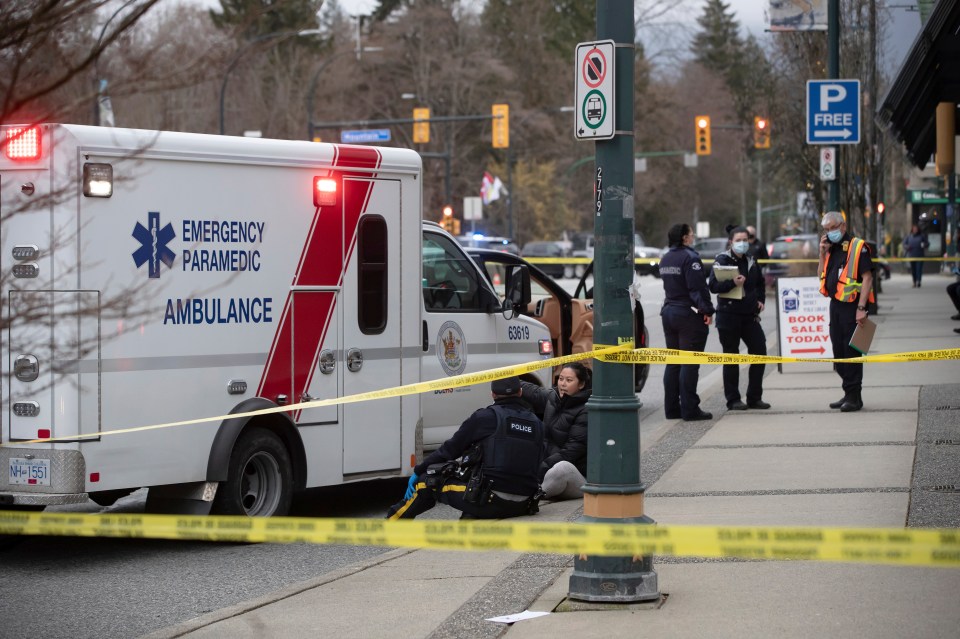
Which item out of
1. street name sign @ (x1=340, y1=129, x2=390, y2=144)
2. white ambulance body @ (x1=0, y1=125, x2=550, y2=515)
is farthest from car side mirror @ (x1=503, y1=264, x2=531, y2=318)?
street name sign @ (x1=340, y1=129, x2=390, y2=144)

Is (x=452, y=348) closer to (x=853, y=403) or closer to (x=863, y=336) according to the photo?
(x=863, y=336)

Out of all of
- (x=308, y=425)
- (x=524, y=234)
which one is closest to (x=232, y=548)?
(x=308, y=425)

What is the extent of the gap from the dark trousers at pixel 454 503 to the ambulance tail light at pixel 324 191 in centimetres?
194

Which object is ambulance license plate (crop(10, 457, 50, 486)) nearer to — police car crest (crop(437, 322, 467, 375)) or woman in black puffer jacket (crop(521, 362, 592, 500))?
woman in black puffer jacket (crop(521, 362, 592, 500))

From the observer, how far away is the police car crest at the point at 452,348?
34.6ft

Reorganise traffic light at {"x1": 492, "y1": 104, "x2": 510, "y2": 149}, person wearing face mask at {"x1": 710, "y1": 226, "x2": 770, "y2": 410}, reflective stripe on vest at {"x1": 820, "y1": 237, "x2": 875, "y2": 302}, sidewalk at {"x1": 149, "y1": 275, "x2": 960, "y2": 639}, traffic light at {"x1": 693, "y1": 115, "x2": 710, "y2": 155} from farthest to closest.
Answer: traffic light at {"x1": 693, "y1": 115, "x2": 710, "y2": 155}
traffic light at {"x1": 492, "y1": 104, "x2": 510, "y2": 149}
person wearing face mask at {"x1": 710, "y1": 226, "x2": 770, "y2": 410}
reflective stripe on vest at {"x1": 820, "y1": 237, "x2": 875, "y2": 302}
sidewalk at {"x1": 149, "y1": 275, "x2": 960, "y2": 639}

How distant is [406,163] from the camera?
966 cm

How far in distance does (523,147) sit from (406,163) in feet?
Result: 247

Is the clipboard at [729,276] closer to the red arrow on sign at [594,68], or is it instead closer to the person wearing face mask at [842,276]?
the person wearing face mask at [842,276]

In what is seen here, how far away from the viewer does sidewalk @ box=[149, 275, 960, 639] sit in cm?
595

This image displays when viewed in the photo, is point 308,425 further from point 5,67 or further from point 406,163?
point 5,67

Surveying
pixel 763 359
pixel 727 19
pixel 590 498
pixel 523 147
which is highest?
pixel 727 19

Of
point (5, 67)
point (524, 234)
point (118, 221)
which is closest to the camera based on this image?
point (5, 67)

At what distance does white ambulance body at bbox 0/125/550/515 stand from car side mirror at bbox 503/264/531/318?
115 cm
